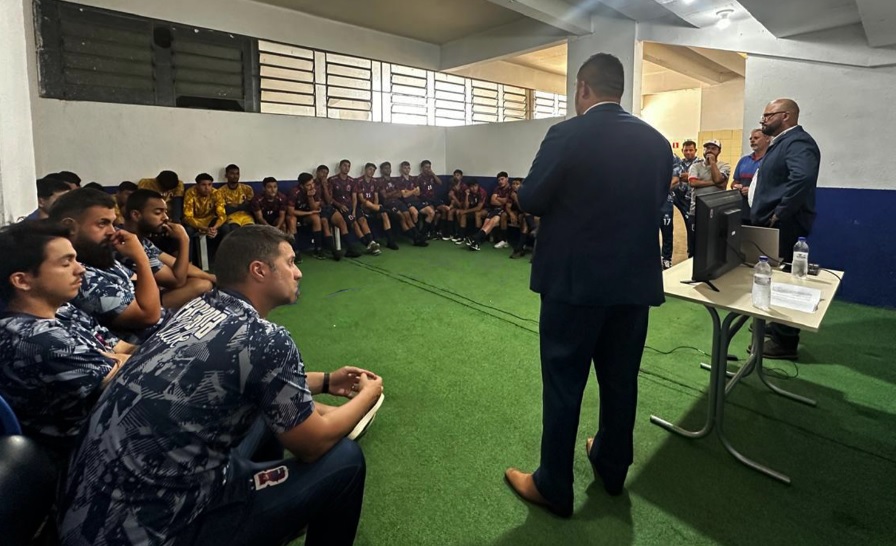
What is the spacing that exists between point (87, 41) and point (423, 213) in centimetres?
434

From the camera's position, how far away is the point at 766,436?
2152 mm

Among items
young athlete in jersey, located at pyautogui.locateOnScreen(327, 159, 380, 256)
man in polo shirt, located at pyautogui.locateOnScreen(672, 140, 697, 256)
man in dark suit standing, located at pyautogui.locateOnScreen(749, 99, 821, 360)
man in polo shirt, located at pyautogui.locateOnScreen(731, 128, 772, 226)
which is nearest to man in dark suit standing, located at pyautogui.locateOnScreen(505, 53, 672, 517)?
man in dark suit standing, located at pyautogui.locateOnScreen(749, 99, 821, 360)

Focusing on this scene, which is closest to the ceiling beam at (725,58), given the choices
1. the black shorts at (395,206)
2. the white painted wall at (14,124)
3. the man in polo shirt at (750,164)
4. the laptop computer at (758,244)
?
the man in polo shirt at (750,164)

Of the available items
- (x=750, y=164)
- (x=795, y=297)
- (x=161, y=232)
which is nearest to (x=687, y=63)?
(x=750, y=164)

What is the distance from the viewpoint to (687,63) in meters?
8.00

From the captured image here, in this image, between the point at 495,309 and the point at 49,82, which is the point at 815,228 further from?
the point at 49,82

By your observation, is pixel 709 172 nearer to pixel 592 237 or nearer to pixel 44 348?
pixel 592 237

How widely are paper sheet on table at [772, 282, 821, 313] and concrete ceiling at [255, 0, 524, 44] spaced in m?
5.30

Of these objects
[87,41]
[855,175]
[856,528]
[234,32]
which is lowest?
[856,528]

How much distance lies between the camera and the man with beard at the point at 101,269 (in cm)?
177

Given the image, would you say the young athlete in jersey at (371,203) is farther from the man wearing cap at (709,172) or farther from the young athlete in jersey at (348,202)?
the man wearing cap at (709,172)

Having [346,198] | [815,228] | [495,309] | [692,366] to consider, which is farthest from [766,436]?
[346,198]

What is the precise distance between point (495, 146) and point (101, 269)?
257 inches

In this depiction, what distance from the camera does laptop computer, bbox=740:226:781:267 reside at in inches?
93.4
